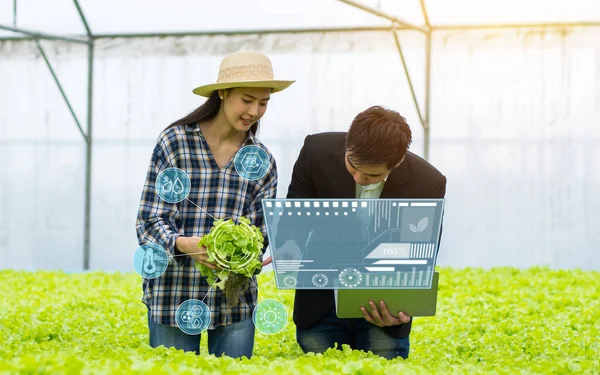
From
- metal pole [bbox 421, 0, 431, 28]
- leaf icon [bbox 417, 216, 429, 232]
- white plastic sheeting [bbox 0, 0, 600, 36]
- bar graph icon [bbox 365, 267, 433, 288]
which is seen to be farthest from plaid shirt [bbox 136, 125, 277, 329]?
white plastic sheeting [bbox 0, 0, 600, 36]

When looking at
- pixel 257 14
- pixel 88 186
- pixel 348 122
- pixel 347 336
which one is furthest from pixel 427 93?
pixel 347 336

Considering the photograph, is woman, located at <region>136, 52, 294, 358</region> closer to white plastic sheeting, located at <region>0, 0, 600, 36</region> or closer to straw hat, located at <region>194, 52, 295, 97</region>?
straw hat, located at <region>194, 52, 295, 97</region>

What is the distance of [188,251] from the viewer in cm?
316

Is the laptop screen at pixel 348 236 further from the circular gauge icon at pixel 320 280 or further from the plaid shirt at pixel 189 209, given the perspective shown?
the plaid shirt at pixel 189 209

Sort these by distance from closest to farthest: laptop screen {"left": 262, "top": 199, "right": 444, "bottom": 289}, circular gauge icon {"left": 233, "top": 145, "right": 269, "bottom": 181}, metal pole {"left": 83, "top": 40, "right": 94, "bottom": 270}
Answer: laptop screen {"left": 262, "top": 199, "right": 444, "bottom": 289} → circular gauge icon {"left": 233, "top": 145, "right": 269, "bottom": 181} → metal pole {"left": 83, "top": 40, "right": 94, "bottom": 270}

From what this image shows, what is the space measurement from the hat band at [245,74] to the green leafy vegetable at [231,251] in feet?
1.87

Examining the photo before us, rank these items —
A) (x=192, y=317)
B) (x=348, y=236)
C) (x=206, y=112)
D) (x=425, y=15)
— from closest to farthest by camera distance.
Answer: (x=348, y=236)
(x=192, y=317)
(x=206, y=112)
(x=425, y=15)

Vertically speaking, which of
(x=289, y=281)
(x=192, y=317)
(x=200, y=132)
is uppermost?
(x=200, y=132)

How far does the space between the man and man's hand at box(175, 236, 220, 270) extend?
1.67 feet

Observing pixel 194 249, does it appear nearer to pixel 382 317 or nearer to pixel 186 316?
pixel 186 316

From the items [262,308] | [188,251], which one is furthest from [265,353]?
[188,251]

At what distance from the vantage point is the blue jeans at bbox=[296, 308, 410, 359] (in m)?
3.68

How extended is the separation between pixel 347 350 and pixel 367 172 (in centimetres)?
81

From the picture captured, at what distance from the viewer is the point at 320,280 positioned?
3.09m
